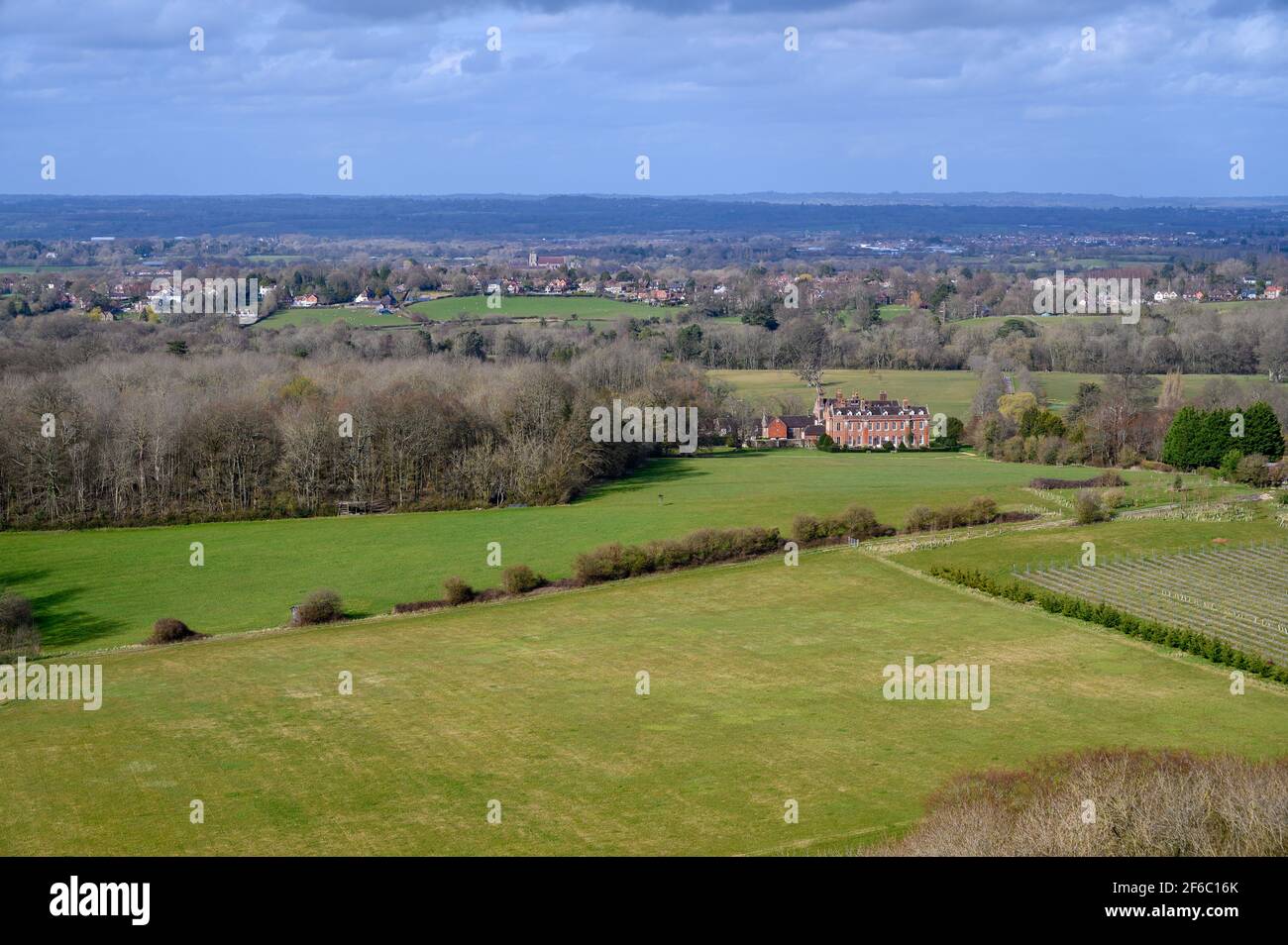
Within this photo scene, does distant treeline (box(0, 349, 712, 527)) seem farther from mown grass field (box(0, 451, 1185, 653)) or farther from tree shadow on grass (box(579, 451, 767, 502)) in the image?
mown grass field (box(0, 451, 1185, 653))

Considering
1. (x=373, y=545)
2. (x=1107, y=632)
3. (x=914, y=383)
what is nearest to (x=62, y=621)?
(x=373, y=545)

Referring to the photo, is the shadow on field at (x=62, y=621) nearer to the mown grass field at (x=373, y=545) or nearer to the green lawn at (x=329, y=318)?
the mown grass field at (x=373, y=545)

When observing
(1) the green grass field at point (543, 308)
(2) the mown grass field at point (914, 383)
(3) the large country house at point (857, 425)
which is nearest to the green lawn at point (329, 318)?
(1) the green grass field at point (543, 308)

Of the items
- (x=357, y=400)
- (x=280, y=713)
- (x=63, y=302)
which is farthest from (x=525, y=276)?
(x=280, y=713)

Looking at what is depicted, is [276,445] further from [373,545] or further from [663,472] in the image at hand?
[663,472]
